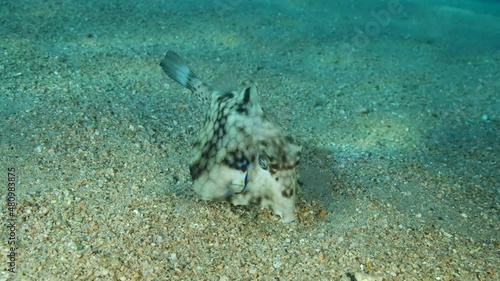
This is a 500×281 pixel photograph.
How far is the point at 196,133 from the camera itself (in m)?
3.88

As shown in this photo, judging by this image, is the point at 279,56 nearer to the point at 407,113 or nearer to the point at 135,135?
the point at 407,113

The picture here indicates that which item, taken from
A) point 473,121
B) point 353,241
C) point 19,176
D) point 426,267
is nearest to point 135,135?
point 19,176

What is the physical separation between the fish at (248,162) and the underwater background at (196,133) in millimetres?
262

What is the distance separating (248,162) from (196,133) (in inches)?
54.9

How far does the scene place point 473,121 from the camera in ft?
15.5

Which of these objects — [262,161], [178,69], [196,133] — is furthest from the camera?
[196,133]

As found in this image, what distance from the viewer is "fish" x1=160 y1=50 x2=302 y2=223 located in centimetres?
259

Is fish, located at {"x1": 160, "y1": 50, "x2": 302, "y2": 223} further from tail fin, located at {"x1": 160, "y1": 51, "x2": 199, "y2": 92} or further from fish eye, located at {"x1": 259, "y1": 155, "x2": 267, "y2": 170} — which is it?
tail fin, located at {"x1": 160, "y1": 51, "x2": 199, "y2": 92}

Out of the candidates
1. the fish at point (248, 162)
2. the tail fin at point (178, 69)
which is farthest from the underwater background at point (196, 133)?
the tail fin at point (178, 69)

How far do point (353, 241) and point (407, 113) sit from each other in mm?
2552

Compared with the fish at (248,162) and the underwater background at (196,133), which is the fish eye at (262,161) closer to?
the fish at (248,162)

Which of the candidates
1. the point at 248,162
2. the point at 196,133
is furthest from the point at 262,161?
the point at 196,133

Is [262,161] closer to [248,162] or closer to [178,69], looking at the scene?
[248,162]

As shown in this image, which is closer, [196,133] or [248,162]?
[248,162]
